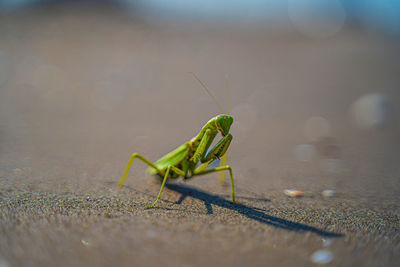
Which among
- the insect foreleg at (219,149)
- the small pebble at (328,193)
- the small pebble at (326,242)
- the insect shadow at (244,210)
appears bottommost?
the insect shadow at (244,210)

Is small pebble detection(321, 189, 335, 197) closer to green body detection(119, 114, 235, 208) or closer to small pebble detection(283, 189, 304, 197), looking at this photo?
small pebble detection(283, 189, 304, 197)

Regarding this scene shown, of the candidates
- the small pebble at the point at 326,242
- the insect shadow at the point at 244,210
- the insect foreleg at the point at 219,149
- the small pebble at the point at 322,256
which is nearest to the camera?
the small pebble at the point at 322,256

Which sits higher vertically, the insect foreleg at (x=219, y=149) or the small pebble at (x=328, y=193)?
the insect foreleg at (x=219, y=149)

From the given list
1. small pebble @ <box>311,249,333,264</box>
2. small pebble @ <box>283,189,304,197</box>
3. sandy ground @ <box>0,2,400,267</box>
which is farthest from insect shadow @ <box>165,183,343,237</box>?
small pebble @ <box>283,189,304,197</box>

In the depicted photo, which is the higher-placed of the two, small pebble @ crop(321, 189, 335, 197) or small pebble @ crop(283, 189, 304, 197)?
small pebble @ crop(321, 189, 335, 197)

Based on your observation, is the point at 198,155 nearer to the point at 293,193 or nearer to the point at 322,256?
the point at 293,193

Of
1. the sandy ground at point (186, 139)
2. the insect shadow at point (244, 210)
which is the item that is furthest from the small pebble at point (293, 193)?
the insect shadow at point (244, 210)

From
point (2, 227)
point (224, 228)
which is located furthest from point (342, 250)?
point (2, 227)

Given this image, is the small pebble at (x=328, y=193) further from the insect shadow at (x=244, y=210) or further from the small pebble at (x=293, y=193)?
the insect shadow at (x=244, y=210)

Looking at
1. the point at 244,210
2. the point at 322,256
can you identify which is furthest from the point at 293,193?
the point at 322,256
